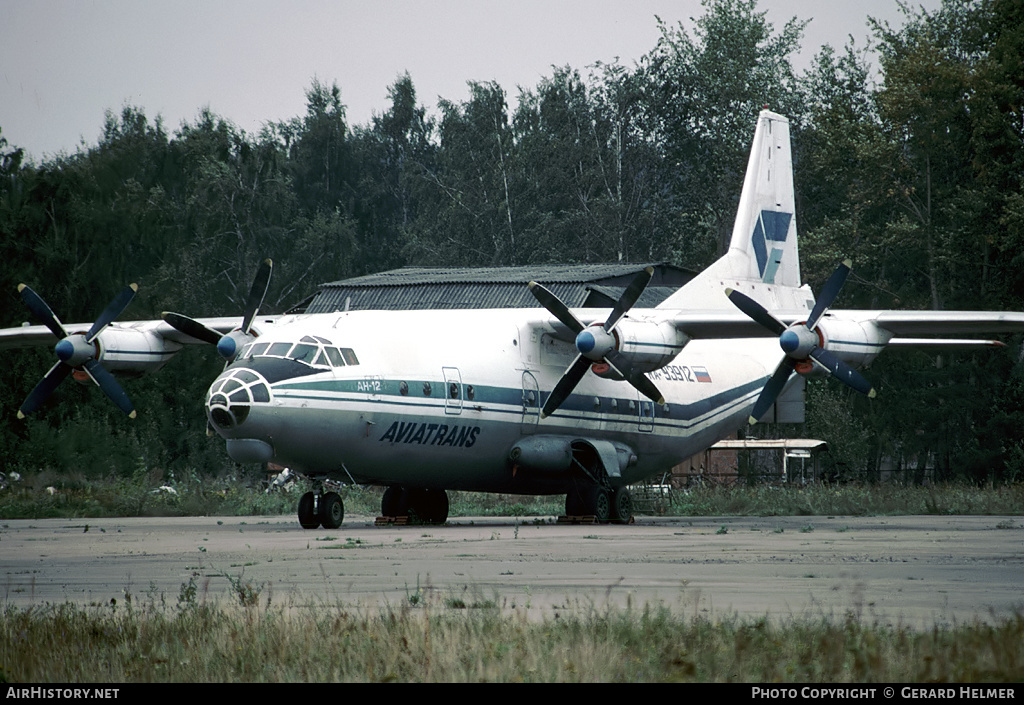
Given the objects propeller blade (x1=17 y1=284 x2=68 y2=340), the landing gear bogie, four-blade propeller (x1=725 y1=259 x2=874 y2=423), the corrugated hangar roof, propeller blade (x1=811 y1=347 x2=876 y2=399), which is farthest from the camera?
the corrugated hangar roof

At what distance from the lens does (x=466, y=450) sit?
25.2 metres

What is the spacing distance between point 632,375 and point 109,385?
1058cm

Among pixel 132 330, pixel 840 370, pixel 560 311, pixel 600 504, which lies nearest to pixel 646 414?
pixel 600 504

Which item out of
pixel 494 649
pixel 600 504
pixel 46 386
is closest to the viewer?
pixel 494 649

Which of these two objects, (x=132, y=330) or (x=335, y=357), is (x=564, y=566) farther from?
(x=132, y=330)

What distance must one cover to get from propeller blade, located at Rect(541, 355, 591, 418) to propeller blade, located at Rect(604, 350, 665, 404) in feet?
1.62

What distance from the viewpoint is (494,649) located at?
7.98 meters

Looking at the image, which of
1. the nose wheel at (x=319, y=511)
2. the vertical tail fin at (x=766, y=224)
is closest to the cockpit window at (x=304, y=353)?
the nose wheel at (x=319, y=511)

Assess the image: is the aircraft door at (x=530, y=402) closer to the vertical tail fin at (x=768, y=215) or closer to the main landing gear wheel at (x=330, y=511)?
the main landing gear wheel at (x=330, y=511)

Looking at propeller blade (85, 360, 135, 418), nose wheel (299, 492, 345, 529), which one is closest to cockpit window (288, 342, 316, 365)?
nose wheel (299, 492, 345, 529)

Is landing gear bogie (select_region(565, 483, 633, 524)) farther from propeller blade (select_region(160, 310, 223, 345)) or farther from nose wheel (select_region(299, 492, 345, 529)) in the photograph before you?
propeller blade (select_region(160, 310, 223, 345))

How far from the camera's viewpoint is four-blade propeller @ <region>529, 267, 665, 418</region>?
2498 centimetres
